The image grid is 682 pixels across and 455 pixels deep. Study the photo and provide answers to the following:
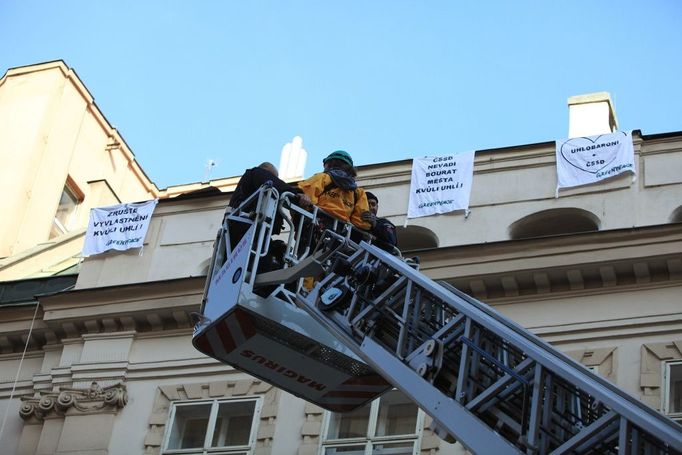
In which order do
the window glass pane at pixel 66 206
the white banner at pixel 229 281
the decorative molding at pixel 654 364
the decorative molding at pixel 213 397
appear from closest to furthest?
the white banner at pixel 229 281 → the decorative molding at pixel 654 364 → the decorative molding at pixel 213 397 → the window glass pane at pixel 66 206

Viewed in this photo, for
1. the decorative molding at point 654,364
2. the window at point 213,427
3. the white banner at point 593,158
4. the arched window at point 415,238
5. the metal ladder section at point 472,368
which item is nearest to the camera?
the metal ladder section at point 472,368

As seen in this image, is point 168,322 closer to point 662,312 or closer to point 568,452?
point 662,312

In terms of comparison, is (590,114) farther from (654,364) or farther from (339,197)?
(339,197)

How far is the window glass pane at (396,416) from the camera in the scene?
56.1ft

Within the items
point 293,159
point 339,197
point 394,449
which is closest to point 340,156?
point 339,197

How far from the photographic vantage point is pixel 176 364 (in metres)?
19.2

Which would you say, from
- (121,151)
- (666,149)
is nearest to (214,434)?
(666,149)

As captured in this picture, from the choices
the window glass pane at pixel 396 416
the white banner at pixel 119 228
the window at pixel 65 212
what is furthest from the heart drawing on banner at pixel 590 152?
the window at pixel 65 212

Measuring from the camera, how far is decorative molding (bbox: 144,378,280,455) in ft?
58.5

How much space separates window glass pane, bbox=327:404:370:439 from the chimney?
252 inches

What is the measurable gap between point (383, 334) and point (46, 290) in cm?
1393

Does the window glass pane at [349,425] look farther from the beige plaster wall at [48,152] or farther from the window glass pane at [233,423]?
the beige plaster wall at [48,152]

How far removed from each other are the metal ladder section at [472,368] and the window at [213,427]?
7955mm

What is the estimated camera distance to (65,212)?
3061 cm
